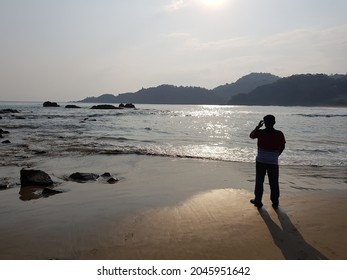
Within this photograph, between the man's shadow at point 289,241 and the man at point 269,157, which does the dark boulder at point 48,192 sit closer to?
the man at point 269,157

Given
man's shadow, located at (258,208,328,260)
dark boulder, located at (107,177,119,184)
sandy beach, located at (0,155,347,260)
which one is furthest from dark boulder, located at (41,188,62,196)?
man's shadow, located at (258,208,328,260)

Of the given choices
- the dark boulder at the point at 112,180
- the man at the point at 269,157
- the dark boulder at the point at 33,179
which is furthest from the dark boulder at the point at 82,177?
the man at the point at 269,157

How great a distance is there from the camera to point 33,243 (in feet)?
17.6

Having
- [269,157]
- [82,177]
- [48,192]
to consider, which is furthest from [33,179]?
[269,157]

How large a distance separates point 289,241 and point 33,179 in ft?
23.3

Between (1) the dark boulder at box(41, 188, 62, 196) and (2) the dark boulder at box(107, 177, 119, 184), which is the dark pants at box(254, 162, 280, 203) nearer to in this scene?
(2) the dark boulder at box(107, 177, 119, 184)

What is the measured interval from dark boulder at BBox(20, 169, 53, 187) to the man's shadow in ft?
20.1

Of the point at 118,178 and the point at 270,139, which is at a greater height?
the point at 270,139

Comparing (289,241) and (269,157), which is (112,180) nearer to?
(269,157)

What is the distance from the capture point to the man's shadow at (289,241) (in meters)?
4.94

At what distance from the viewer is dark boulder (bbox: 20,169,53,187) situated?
9430 mm

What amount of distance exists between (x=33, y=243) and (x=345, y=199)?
714 centimetres

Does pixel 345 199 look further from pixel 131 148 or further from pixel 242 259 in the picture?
pixel 131 148
